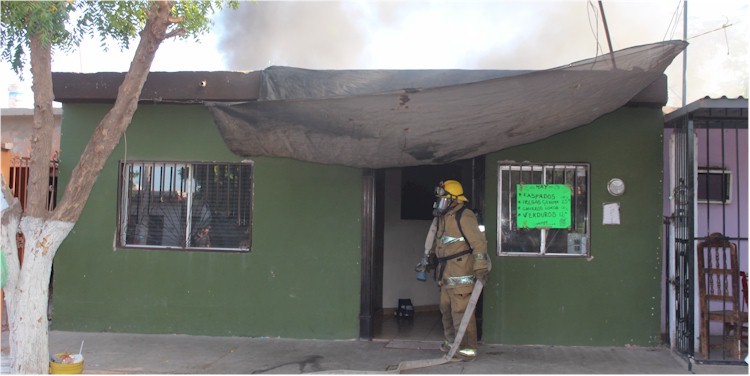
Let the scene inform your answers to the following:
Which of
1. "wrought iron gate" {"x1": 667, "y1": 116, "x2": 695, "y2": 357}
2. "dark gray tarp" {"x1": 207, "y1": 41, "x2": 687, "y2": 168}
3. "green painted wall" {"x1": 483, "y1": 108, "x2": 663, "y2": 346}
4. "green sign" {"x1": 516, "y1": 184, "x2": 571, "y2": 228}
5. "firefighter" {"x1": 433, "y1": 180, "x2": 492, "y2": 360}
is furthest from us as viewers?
"green sign" {"x1": 516, "y1": 184, "x2": 571, "y2": 228}

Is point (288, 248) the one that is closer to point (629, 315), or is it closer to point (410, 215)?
point (410, 215)

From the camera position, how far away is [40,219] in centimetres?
498

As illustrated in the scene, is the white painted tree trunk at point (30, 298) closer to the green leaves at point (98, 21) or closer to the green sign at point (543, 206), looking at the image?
the green leaves at point (98, 21)

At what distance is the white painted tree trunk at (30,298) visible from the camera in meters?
4.95

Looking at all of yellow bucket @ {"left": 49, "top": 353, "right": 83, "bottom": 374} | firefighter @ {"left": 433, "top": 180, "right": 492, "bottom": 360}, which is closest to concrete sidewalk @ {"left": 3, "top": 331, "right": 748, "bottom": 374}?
firefighter @ {"left": 433, "top": 180, "right": 492, "bottom": 360}

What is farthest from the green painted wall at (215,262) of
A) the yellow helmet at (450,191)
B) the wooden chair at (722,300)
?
the wooden chair at (722,300)

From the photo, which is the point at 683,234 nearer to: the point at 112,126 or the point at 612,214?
the point at 612,214

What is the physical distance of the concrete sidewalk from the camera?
610cm

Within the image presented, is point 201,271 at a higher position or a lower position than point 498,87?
lower

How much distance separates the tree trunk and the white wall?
4952 mm

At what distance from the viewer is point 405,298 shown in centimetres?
952

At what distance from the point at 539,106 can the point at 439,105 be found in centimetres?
94

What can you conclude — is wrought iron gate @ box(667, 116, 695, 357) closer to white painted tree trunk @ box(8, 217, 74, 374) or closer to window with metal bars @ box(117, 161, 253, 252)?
window with metal bars @ box(117, 161, 253, 252)

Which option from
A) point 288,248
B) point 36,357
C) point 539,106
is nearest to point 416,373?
point 288,248
